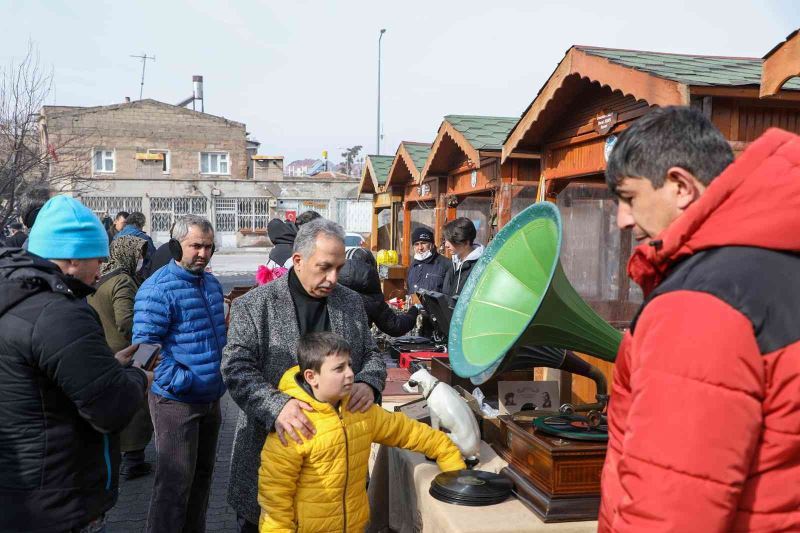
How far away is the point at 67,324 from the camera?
6.05 feet

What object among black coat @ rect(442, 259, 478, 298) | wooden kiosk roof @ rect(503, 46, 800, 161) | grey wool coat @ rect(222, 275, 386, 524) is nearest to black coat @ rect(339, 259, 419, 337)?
black coat @ rect(442, 259, 478, 298)

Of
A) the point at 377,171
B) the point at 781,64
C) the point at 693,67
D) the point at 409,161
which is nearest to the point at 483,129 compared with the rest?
the point at 409,161

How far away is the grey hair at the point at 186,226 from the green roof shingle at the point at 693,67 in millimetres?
2609

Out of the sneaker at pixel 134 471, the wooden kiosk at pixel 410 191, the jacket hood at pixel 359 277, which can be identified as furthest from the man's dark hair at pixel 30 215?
the wooden kiosk at pixel 410 191

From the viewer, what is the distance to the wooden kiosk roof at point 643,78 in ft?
11.1

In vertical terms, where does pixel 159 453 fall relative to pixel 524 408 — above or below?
below

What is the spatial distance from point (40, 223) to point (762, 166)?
6.64 ft

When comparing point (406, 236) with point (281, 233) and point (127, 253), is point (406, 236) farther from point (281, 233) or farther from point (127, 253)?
point (127, 253)

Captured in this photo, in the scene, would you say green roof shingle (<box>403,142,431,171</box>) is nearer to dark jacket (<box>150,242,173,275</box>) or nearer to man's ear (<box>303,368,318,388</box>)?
dark jacket (<box>150,242,173,275</box>)

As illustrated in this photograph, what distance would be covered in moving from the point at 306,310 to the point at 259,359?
0.26 meters

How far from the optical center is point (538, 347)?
7.73 feet

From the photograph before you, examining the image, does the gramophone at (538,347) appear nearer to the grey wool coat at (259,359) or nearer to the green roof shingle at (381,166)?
the grey wool coat at (259,359)

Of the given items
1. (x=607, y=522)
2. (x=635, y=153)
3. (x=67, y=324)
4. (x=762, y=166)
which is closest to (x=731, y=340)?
(x=762, y=166)

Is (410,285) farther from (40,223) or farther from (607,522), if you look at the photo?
(607,522)
